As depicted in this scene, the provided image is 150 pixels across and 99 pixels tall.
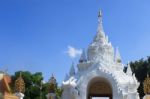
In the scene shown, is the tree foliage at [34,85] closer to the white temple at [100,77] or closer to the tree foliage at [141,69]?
the tree foliage at [141,69]

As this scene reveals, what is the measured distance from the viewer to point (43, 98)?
40375 mm

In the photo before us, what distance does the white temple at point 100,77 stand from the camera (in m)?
21.7

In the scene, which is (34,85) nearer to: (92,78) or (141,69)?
(141,69)

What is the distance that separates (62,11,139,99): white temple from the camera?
71.2 ft

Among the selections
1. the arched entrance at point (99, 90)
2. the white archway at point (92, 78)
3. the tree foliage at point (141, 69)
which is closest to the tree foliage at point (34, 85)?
the tree foliage at point (141, 69)

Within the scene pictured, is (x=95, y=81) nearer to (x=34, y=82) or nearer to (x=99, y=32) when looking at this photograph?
(x=99, y=32)

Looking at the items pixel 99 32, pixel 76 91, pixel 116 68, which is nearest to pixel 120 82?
pixel 116 68

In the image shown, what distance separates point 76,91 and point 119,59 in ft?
13.6

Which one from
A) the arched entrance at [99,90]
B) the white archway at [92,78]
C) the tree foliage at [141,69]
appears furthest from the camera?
the tree foliage at [141,69]

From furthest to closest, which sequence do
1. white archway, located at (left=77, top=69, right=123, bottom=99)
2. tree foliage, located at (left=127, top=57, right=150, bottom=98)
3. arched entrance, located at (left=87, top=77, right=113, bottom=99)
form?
tree foliage, located at (left=127, top=57, right=150, bottom=98) → arched entrance, located at (left=87, top=77, right=113, bottom=99) → white archway, located at (left=77, top=69, right=123, bottom=99)

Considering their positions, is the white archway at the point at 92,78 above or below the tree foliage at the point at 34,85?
below

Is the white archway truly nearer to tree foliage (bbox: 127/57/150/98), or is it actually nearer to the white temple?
the white temple

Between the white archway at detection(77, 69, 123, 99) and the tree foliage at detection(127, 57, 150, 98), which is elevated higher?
the tree foliage at detection(127, 57, 150, 98)

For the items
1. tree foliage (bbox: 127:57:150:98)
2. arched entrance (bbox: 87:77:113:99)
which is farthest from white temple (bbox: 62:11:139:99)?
tree foliage (bbox: 127:57:150:98)
